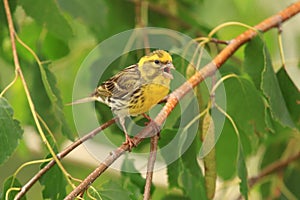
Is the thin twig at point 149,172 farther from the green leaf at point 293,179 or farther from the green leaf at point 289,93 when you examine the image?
the green leaf at point 293,179

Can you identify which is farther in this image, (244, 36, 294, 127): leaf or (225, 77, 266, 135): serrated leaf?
(225, 77, 266, 135): serrated leaf

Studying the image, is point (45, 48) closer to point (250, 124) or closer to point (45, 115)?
point (45, 115)

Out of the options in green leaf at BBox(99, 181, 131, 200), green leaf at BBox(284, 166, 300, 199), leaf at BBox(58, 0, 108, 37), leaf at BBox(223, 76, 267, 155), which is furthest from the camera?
green leaf at BBox(284, 166, 300, 199)

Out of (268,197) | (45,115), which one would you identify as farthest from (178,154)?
(268,197)

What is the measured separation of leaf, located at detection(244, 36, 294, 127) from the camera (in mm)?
974

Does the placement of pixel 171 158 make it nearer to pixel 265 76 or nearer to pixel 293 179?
pixel 265 76

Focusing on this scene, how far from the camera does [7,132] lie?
0.89m

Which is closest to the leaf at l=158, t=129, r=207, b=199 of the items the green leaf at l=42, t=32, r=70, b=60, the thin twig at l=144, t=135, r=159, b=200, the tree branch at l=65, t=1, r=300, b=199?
the tree branch at l=65, t=1, r=300, b=199

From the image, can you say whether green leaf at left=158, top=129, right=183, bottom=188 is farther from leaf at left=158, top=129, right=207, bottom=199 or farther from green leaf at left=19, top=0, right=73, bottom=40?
green leaf at left=19, top=0, right=73, bottom=40

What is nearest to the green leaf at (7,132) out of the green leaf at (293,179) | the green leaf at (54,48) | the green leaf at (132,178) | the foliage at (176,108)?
the foliage at (176,108)

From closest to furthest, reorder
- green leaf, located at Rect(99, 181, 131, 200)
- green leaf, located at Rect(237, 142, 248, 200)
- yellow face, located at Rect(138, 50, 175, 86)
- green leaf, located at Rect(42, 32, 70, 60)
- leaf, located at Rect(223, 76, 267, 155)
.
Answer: yellow face, located at Rect(138, 50, 175, 86) < green leaf, located at Rect(99, 181, 131, 200) < green leaf, located at Rect(237, 142, 248, 200) < leaf, located at Rect(223, 76, 267, 155) < green leaf, located at Rect(42, 32, 70, 60)

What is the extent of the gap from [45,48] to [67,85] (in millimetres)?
133

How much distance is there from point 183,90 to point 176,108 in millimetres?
186

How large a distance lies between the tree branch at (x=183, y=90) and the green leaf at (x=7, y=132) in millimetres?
140
